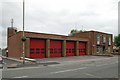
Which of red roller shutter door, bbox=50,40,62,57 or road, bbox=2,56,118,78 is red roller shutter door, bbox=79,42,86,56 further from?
road, bbox=2,56,118,78

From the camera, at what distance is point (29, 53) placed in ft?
121

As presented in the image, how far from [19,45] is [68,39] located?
40.9ft

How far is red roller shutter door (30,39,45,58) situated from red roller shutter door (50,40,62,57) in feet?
7.56

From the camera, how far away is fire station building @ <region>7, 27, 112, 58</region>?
124ft

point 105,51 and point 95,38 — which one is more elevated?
point 95,38

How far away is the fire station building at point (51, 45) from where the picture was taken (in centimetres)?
3773

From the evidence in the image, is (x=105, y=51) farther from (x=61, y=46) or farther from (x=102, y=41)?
(x=61, y=46)

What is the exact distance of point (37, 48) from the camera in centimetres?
3900

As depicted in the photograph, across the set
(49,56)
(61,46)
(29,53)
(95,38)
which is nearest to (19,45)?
(29,53)

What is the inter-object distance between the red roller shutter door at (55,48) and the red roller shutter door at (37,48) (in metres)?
2.30

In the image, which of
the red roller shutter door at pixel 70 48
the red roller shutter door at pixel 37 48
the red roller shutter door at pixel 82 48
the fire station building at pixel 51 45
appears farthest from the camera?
the red roller shutter door at pixel 82 48

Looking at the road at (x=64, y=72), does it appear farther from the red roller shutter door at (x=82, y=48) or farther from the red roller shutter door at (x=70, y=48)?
the red roller shutter door at (x=82, y=48)

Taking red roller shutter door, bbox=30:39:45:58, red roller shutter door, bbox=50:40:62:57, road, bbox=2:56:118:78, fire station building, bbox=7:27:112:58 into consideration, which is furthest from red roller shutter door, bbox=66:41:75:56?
road, bbox=2:56:118:78

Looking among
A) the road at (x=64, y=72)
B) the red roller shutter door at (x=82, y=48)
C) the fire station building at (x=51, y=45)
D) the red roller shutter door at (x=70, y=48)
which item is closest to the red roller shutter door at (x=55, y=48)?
the fire station building at (x=51, y=45)
